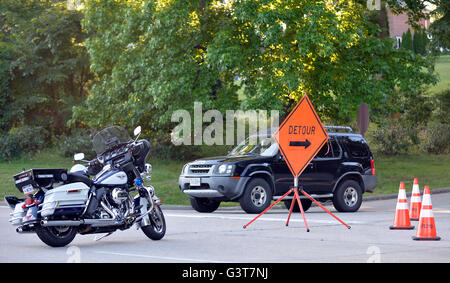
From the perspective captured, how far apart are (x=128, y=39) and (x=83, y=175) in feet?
56.4

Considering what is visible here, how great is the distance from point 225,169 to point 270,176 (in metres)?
1.10

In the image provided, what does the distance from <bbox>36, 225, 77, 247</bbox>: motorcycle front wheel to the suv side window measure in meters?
10.0

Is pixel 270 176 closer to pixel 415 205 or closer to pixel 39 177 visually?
pixel 415 205

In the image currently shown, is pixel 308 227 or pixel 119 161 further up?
pixel 119 161

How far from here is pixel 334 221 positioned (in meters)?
16.5

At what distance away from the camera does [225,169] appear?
739 inches

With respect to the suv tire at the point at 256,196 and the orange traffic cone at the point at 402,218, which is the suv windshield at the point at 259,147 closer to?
the suv tire at the point at 256,196

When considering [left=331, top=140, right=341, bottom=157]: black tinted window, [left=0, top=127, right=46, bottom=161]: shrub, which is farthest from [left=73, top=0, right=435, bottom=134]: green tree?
[left=0, top=127, right=46, bottom=161]: shrub

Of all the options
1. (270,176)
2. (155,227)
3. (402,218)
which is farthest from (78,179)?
(270,176)

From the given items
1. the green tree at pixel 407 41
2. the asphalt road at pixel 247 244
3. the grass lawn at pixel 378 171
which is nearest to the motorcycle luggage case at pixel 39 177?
the asphalt road at pixel 247 244
